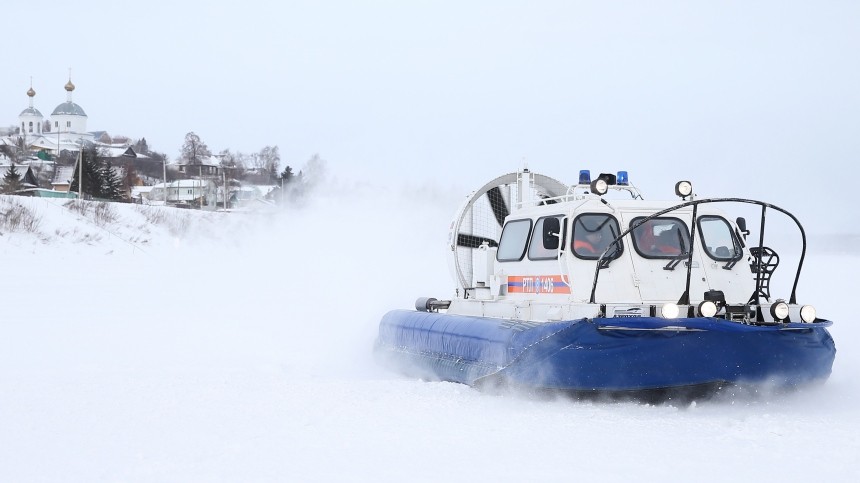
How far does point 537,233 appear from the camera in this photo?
8.91 metres

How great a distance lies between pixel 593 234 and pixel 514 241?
45.4 inches

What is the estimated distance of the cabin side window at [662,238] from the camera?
823 cm

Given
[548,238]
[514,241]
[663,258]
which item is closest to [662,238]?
[663,258]

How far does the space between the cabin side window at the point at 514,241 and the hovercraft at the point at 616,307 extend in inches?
0.8

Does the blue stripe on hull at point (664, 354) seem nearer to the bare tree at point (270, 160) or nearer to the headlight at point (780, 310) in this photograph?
the headlight at point (780, 310)

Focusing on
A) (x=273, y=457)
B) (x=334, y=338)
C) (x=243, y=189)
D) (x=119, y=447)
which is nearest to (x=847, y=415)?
(x=273, y=457)

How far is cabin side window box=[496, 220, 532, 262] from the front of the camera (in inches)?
359

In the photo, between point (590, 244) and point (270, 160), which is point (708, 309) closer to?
point (590, 244)

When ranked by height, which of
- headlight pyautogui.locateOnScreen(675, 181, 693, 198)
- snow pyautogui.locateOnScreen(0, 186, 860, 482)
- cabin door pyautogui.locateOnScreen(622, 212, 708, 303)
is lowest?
snow pyautogui.locateOnScreen(0, 186, 860, 482)

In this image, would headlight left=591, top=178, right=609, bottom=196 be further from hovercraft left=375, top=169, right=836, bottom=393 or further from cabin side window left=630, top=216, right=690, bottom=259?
cabin side window left=630, top=216, right=690, bottom=259

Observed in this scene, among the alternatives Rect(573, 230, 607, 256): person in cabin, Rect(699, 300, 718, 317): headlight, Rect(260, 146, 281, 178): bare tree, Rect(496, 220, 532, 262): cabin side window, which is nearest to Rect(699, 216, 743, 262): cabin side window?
Rect(573, 230, 607, 256): person in cabin

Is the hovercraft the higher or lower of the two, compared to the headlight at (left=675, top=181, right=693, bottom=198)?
lower

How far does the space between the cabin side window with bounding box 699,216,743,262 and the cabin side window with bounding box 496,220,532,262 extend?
4.93 ft

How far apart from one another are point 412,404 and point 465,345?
1.42 m
